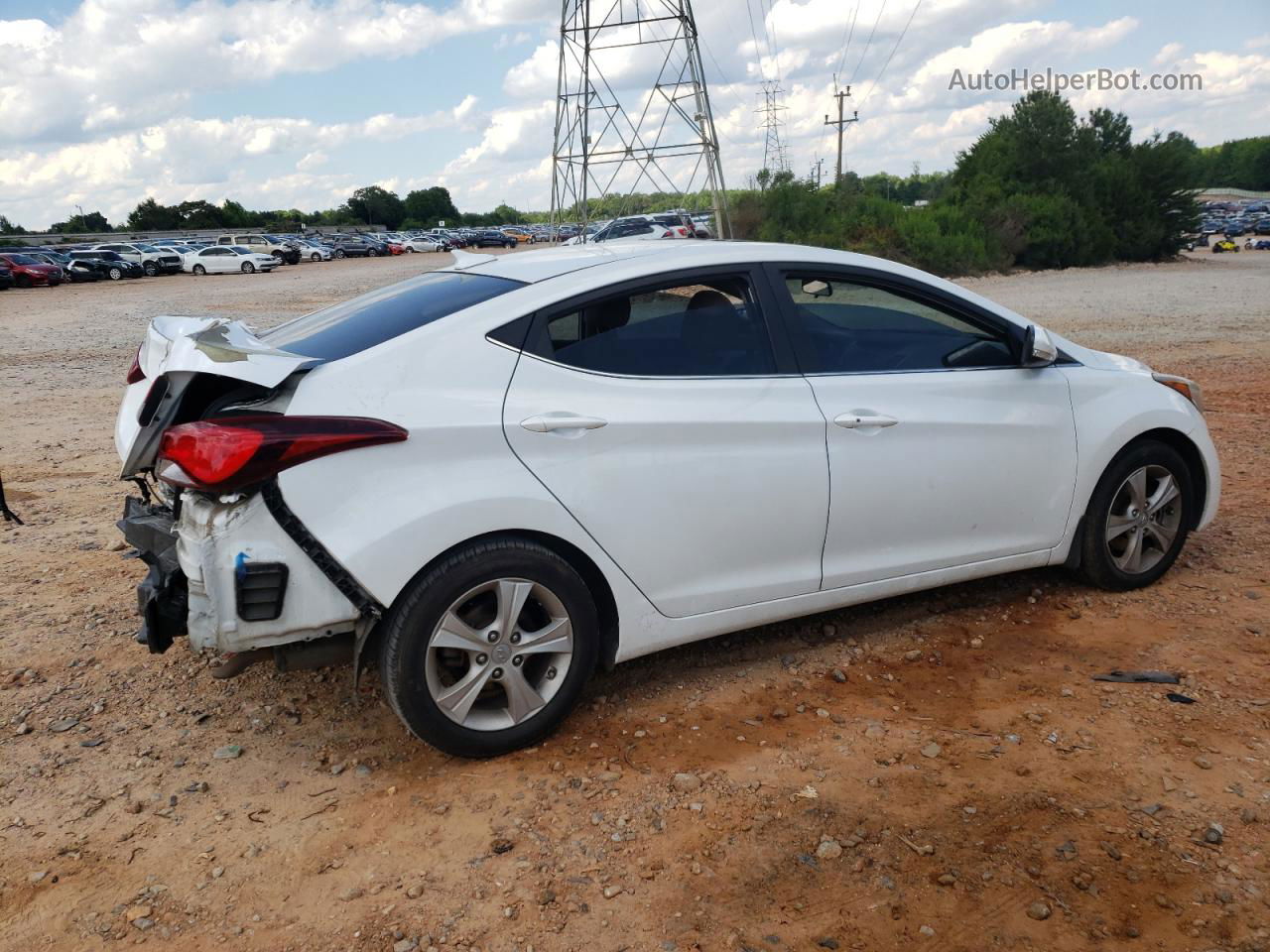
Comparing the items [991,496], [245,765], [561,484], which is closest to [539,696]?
[561,484]

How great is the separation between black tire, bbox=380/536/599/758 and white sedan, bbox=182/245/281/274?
165ft

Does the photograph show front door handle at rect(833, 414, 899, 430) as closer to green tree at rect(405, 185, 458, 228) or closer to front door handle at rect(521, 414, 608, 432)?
front door handle at rect(521, 414, 608, 432)

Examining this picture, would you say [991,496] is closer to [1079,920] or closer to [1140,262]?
[1079,920]

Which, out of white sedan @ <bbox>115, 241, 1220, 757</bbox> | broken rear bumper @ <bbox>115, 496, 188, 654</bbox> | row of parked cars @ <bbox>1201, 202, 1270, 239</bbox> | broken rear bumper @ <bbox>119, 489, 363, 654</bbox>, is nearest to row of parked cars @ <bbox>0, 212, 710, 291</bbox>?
Answer: white sedan @ <bbox>115, 241, 1220, 757</bbox>

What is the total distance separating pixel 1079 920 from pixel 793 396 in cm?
192

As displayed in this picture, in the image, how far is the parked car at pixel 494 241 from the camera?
76.9m

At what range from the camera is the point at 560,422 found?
11.0 ft

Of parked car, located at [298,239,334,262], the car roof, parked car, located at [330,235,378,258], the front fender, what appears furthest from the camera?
parked car, located at [330,235,378,258]

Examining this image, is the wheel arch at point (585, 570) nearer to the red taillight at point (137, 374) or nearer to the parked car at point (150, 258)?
the red taillight at point (137, 374)

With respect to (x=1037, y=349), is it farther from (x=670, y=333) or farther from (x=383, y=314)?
(x=383, y=314)

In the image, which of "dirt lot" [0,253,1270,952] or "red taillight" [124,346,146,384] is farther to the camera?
"red taillight" [124,346,146,384]

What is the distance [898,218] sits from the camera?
38.6m

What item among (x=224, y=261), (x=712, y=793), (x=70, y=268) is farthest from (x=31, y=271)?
(x=712, y=793)

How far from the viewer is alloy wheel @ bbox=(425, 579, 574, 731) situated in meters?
3.26
